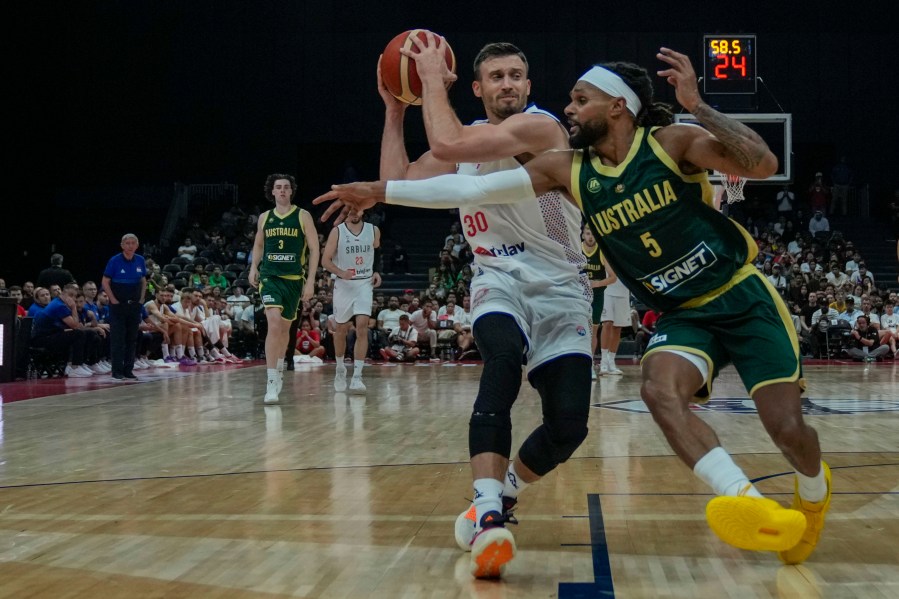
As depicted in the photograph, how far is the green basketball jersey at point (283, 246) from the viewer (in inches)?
376

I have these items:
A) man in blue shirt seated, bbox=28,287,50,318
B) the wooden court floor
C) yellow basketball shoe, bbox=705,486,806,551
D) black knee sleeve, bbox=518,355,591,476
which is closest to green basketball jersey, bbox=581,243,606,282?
the wooden court floor

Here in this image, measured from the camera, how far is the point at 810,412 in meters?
8.05

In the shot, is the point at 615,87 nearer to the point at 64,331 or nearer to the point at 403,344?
the point at 64,331

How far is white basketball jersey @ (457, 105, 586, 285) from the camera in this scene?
3.88m

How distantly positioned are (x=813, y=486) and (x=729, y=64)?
14.4 meters

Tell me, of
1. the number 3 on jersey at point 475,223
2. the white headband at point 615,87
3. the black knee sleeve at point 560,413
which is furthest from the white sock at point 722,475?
the number 3 on jersey at point 475,223

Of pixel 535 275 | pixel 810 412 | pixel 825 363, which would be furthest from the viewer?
pixel 825 363

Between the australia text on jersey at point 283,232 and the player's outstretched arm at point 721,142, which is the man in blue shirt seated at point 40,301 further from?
the player's outstretched arm at point 721,142

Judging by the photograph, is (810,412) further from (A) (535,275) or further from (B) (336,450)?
(A) (535,275)

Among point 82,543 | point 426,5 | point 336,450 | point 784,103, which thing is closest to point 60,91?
point 426,5

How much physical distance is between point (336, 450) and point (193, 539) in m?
2.40

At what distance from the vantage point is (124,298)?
12.1m

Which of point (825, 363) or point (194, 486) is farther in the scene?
point (825, 363)

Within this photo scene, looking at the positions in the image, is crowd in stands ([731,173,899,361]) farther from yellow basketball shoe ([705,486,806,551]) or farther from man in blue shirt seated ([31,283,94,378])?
yellow basketball shoe ([705,486,806,551])
